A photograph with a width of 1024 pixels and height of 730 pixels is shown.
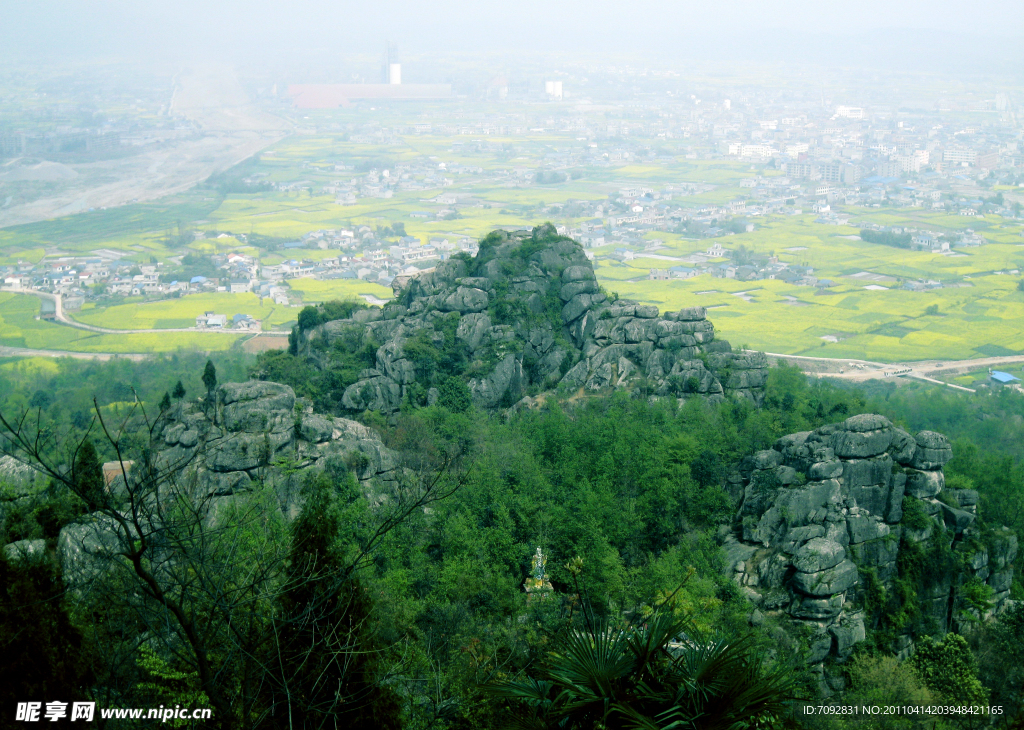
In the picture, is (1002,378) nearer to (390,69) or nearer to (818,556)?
(818,556)

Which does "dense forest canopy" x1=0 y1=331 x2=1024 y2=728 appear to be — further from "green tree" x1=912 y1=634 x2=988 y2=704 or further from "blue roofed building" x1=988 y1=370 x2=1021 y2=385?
"blue roofed building" x1=988 y1=370 x2=1021 y2=385

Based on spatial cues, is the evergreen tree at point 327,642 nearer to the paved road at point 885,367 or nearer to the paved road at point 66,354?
the paved road at point 885,367

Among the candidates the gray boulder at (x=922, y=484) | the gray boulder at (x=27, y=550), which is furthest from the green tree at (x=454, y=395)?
the gray boulder at (x=27, y=550)

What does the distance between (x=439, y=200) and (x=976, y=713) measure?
350 feet

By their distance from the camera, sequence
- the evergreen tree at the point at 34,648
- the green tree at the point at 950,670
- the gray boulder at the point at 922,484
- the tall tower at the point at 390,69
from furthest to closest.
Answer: the tall tower at the point at 390,69, the gray boulder at the point at 922,484, the green tree at the point at 950,670, the evergreen tree at the point at 34,648

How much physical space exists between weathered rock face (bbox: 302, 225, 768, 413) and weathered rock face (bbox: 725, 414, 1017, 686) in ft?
21.7

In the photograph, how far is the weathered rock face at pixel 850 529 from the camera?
20016 mm

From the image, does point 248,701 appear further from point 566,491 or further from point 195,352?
point 195,352

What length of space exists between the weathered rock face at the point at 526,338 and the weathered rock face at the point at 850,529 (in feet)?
21.7

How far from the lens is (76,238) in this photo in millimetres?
94250

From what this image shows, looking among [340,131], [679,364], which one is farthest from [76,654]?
[340,131]

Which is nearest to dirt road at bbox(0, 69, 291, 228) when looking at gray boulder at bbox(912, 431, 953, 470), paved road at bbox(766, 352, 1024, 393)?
paved road at bbox(766, 352, 1024, 393)

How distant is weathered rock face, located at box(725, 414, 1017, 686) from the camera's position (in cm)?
2002

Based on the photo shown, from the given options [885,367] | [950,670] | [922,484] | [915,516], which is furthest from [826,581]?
[885,367]
